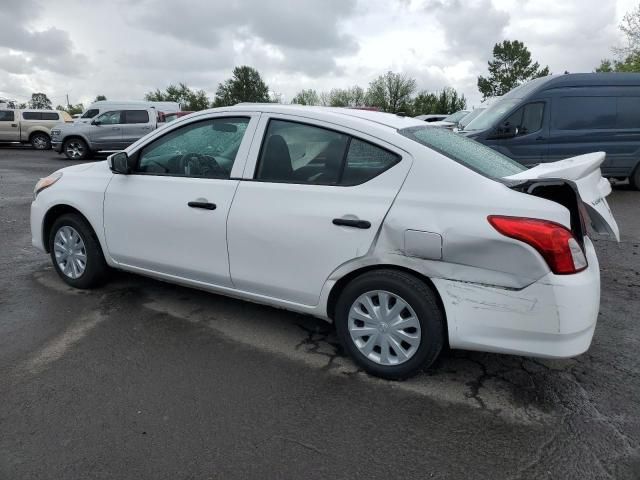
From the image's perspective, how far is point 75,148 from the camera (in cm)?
1730

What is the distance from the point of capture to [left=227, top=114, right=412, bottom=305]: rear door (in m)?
2.92

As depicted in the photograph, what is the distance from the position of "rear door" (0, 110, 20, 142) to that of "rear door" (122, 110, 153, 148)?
7.76m

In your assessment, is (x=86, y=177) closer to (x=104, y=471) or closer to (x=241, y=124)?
(x=241, y=124)

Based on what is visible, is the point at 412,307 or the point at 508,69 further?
the point at 508,69

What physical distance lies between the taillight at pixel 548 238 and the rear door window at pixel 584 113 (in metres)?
7.35

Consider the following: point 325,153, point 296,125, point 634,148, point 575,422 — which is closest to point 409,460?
point 575,422

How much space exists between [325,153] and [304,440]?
5.53 feet

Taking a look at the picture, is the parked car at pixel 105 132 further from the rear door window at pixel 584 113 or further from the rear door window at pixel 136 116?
the rear door window at pixel 584 113

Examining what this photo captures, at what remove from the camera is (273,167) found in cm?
333

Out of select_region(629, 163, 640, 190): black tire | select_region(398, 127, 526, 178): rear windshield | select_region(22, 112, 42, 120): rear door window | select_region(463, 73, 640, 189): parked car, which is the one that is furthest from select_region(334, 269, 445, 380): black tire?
select_region(22, 112, 42, 120): rear door window

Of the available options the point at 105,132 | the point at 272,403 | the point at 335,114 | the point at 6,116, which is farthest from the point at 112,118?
the point at 272,403

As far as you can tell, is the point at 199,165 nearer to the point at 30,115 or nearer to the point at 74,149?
the point at 74,149

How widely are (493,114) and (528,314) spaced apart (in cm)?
771

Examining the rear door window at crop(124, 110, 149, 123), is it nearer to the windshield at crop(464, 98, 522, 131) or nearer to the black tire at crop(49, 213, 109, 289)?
the windshield at crop(464, 98, 522, 131)
